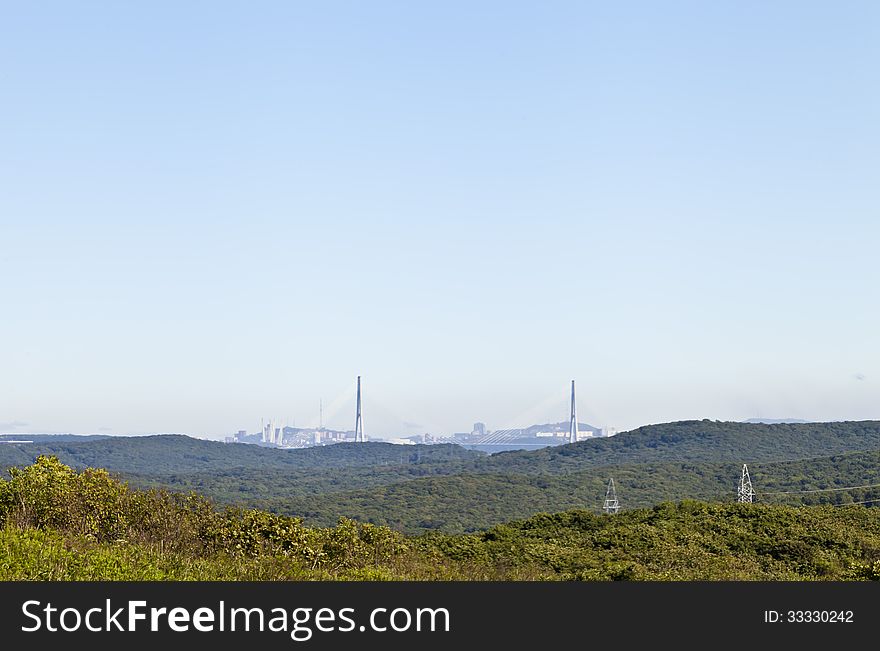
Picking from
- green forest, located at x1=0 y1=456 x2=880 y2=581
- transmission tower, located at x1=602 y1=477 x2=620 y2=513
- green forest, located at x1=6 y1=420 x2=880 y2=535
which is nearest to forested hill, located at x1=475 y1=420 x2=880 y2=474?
green forest, located at x1=6 y1=420 x2=880 y2=535

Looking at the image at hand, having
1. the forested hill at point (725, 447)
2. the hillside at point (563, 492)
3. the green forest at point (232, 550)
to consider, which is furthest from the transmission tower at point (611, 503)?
the forested hill at point (725, 447)

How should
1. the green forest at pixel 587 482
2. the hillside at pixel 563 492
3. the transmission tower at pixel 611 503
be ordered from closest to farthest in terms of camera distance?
1. the transmission tower at pixel 611 503
2. the hillside at pixel 563 492
3. the green forest at pixel 587 482

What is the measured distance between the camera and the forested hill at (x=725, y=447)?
171 meters

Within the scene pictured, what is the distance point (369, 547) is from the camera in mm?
16578

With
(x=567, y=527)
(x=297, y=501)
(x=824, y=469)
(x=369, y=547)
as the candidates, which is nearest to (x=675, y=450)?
(x=824, y=469)

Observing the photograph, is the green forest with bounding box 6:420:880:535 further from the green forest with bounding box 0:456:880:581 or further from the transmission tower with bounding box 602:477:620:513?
the green forest with bounding box 0:456:880:581

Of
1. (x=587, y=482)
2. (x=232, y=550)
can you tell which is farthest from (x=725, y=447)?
(x=232, y=550)

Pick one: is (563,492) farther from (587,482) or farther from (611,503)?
(611,503)

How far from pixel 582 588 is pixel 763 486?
9918cm

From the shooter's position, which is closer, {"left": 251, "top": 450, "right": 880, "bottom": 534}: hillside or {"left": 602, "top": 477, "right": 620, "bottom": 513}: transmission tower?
{"left": 602, "top": 477, "right": 620, "bottom": 513}: transmission tower

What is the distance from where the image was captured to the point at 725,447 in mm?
180375

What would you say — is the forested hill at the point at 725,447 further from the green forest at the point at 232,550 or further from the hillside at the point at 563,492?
the green forest at the point at 232,550

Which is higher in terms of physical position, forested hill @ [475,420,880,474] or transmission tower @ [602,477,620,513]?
forested hill @ [475,420,880,474]

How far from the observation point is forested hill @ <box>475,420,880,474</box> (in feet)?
561
